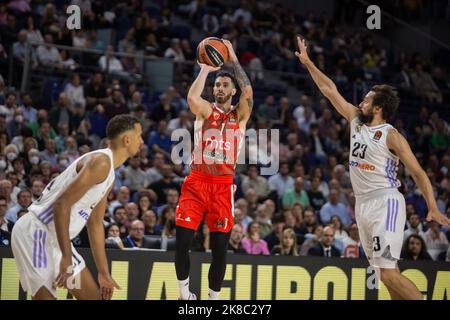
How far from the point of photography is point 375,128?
7832 mm

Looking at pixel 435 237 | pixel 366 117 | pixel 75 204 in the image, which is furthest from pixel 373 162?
pixel 435 237

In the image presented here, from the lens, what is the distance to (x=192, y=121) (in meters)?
15.1

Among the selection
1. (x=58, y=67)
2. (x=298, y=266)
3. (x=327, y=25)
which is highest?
(x=327, y=25)

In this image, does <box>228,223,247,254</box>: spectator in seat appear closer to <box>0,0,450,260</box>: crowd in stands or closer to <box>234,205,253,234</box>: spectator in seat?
<box>0,0,450,260</box>: crowd in stands

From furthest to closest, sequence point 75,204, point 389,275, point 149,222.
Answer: point 149,222 → point 389,275 → point 75,204

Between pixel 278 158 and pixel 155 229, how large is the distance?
4.29 m

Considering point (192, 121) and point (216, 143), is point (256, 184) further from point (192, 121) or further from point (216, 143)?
point (216, 143)

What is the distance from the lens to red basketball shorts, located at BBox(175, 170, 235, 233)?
7840 mm

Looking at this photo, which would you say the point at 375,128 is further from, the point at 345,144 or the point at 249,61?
the point at 249,61

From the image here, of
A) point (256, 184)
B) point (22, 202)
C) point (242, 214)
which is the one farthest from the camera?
point (256, 184)

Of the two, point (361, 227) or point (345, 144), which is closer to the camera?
point (361, 227)

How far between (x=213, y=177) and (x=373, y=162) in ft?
5.16

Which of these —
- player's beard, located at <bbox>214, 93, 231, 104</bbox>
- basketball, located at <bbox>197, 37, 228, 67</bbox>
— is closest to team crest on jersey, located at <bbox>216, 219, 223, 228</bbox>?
player's beard, located at <bbox>214, 93, 231, 104</bbox>
